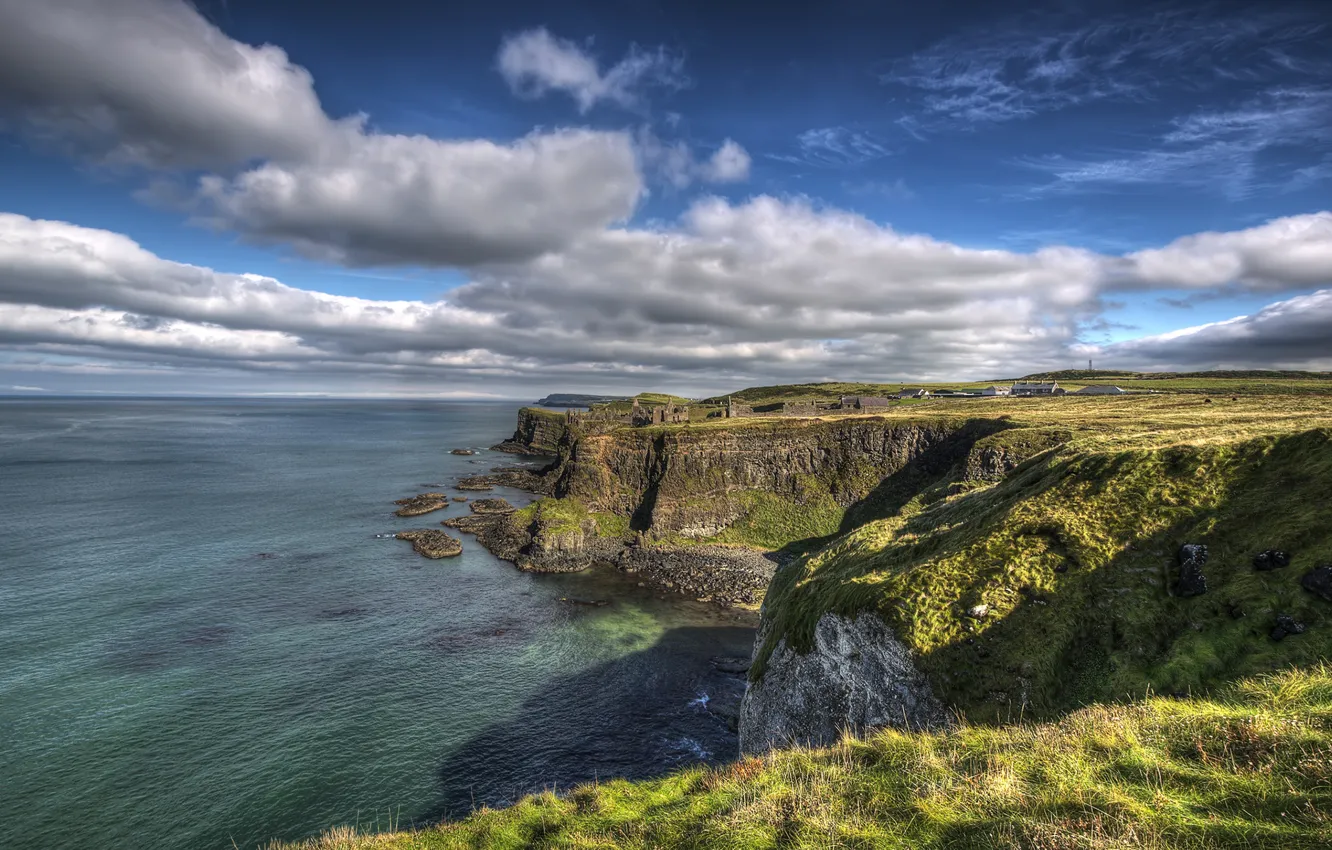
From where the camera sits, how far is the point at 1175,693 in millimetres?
15742

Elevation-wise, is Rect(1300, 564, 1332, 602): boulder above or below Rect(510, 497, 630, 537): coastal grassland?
above

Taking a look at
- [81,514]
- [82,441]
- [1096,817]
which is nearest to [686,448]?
[1096,817]

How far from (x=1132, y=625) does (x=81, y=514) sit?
12712cm

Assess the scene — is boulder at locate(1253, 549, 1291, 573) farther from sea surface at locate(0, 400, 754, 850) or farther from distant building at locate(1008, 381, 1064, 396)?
distant building at locate(1008, 381, 1064, 396)

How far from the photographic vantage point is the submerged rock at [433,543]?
7288 centimetres

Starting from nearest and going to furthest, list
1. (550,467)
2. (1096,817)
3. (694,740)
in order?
(1096,817), (694,740), (550,467)

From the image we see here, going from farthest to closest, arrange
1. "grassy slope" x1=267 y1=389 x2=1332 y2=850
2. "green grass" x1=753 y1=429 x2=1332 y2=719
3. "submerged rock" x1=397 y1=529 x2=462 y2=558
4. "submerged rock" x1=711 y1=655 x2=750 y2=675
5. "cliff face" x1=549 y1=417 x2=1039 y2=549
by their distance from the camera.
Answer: "cliff face" x1=549 y1=417 x2=1039 y2=549, "submerged rock" x1=397 y1=529 x2=462 y2=558, "submerged rock" x1=711 y1=655 x2=750 y2=675, "green grass" x1=753 y1=429 x2=1332 y2=719, "grassy slope" x1=267 y1=389 x2=1332 y2=850

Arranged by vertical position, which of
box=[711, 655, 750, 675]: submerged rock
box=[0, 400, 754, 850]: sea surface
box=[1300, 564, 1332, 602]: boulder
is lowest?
box=[0, 400, 754, 850]: sea surface

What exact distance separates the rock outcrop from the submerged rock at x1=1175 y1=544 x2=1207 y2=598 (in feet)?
29.8

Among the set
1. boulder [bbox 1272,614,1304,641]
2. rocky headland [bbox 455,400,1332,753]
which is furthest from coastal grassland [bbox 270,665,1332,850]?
rocky headland [bbox 455,400,1332,753]

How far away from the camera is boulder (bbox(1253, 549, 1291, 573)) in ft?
56.4

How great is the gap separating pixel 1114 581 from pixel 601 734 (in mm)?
30551

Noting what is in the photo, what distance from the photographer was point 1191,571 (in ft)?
61.6

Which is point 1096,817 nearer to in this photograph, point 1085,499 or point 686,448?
point 1085,499
